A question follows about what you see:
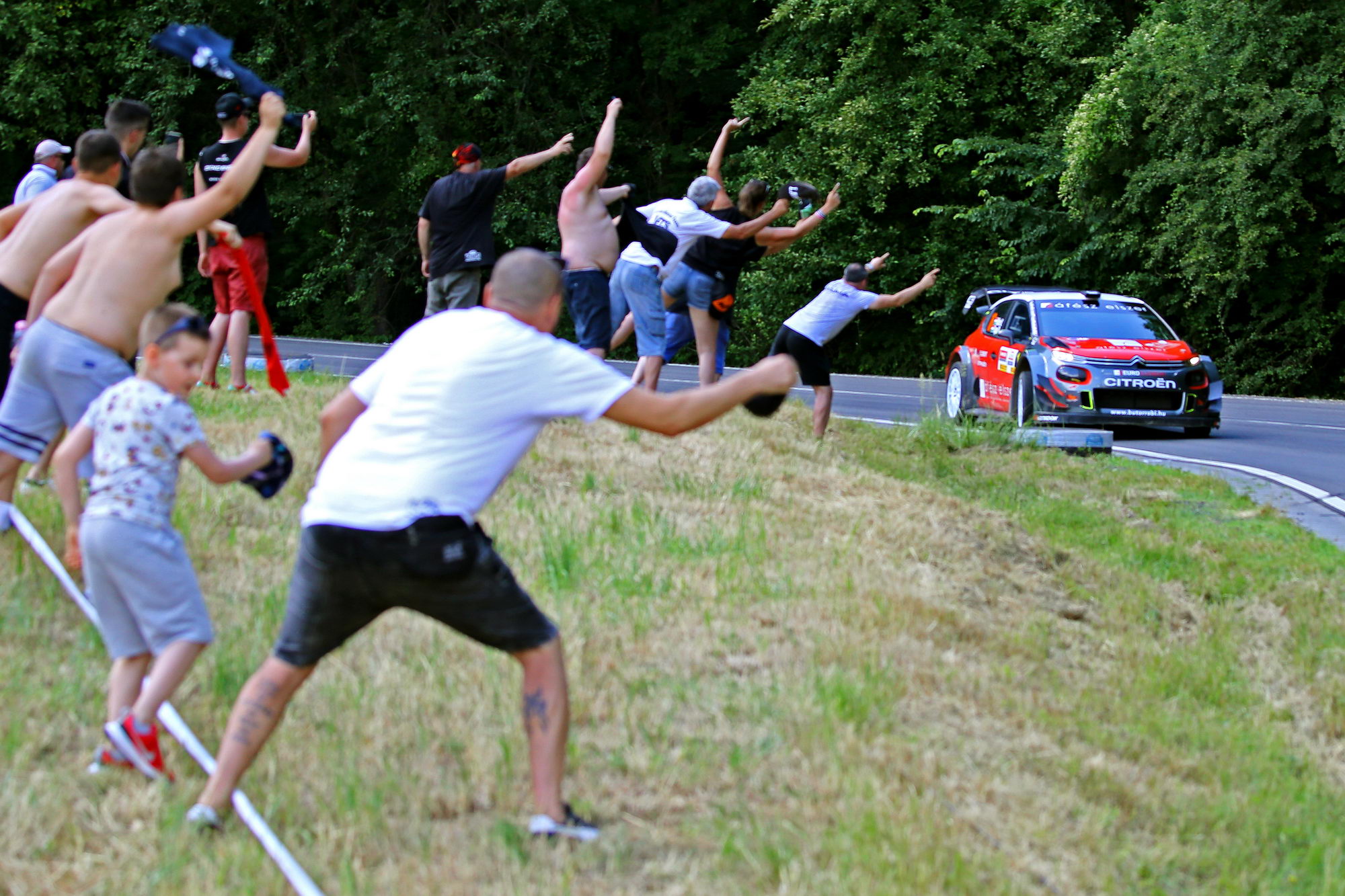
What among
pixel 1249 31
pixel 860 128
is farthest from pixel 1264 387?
pixel 860 128

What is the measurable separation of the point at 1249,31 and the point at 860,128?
24.5ft

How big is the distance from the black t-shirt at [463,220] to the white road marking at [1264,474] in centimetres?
657

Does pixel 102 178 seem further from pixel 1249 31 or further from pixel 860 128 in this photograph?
pixel 860 128

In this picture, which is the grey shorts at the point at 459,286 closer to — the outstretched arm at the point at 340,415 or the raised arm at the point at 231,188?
the raised arm at the point at 231,188

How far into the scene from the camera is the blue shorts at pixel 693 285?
12211 millimetres

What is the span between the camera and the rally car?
16219mm

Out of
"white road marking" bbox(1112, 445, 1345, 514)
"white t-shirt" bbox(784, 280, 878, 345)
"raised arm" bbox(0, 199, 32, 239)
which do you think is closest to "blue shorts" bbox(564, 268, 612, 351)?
"white t-shirt" bbox(784, 280, 878, 345)

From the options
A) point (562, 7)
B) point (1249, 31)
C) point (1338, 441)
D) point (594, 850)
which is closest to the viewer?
point (594, 850)

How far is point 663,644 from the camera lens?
6484 mm

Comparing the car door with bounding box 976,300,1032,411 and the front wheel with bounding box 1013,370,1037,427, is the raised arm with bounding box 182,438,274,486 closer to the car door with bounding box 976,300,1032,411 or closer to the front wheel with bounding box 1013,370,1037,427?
the front wheel with bounding box 1013,370,1037,427

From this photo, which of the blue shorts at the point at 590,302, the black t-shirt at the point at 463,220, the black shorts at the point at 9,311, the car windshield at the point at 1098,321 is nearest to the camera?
the black shorts at the point at 9,311

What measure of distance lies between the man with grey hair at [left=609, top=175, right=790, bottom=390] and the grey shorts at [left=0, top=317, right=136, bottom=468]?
233 inches

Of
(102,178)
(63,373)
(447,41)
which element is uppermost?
(447,41)

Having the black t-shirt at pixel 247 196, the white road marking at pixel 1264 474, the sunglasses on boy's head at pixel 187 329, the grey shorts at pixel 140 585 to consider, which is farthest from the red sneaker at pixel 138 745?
the white road marking at pixel 1264 474
